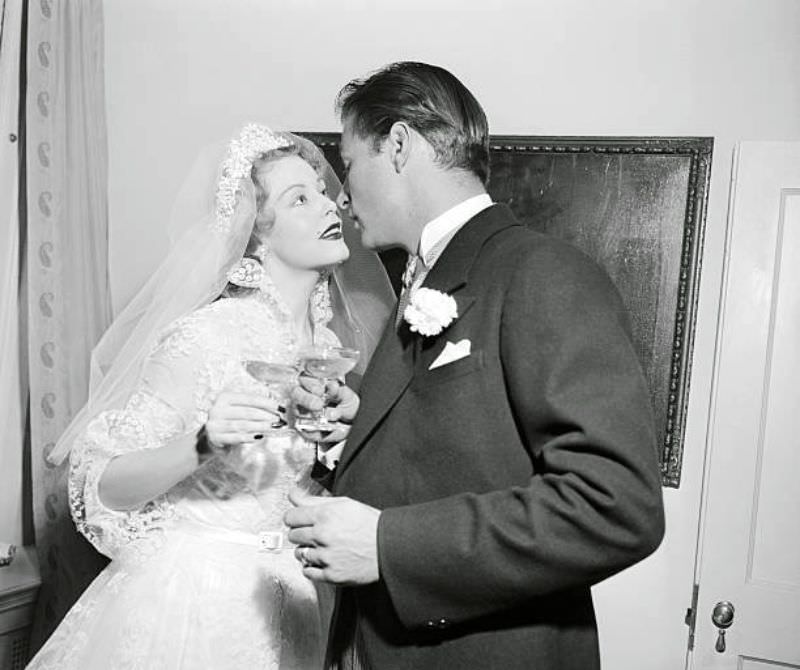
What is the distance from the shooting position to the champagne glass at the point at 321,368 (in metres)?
1.72

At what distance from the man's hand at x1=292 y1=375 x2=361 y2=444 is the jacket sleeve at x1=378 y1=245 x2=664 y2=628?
0.37m

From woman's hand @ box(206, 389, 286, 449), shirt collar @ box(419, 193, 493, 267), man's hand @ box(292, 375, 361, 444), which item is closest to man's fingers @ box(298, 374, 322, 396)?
man's hand @ box(292, 375, 361, 444)

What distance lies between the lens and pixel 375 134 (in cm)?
188

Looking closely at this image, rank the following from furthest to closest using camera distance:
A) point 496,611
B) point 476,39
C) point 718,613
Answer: point 476,39, point 718,613, point 496,611

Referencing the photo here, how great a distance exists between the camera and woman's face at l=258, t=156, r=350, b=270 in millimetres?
2355

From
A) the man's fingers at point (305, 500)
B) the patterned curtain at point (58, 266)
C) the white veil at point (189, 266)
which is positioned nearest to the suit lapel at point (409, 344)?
the man's fingers at point (305, 500)

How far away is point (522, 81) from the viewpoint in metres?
2.95

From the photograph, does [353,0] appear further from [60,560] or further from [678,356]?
[60,560]

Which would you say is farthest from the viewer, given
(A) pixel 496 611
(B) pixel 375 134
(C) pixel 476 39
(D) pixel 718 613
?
(C) pixel 476 39

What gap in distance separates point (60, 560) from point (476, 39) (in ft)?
7.03

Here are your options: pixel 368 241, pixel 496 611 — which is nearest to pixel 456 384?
pixel 496 611

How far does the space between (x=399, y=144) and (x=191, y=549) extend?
103 cm

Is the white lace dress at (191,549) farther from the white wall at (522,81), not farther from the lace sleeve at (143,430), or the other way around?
the white wall at (522,81)

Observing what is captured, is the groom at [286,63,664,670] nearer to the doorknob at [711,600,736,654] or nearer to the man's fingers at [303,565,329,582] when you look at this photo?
the man's fingers at [303,565,329,582]
